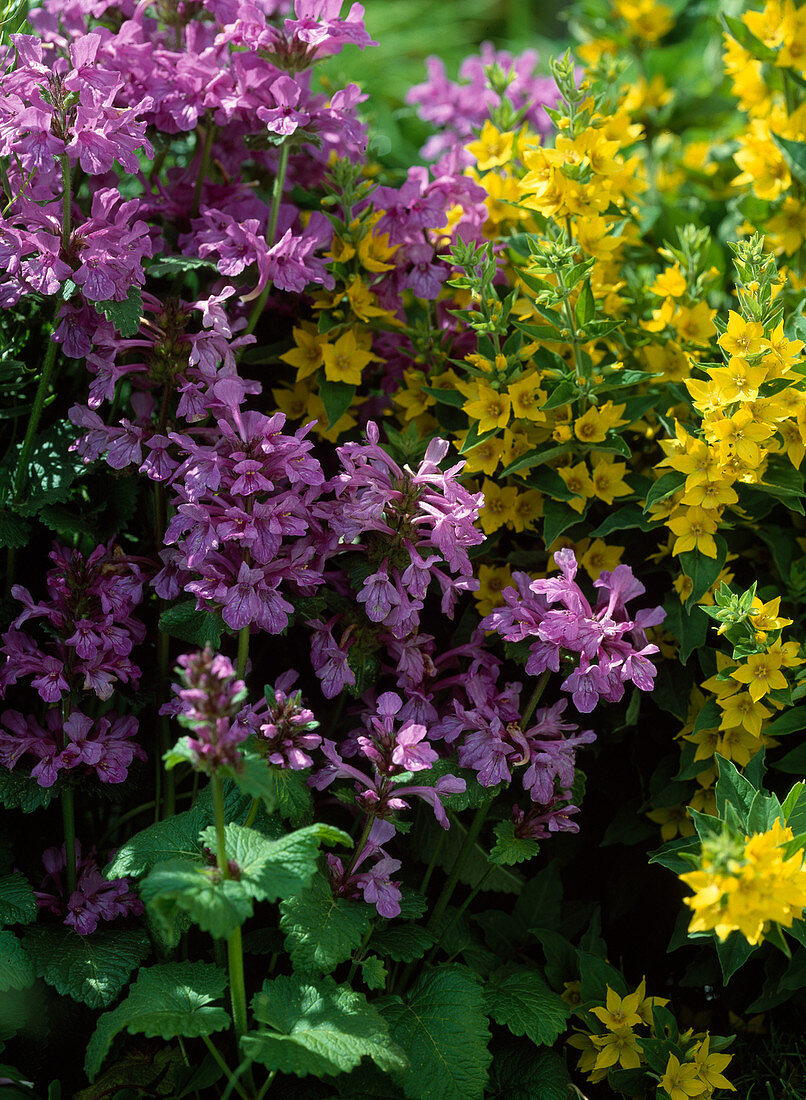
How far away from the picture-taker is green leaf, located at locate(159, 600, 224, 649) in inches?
47.9

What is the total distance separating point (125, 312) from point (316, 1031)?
0.80 metres

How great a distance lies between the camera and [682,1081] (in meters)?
1.25

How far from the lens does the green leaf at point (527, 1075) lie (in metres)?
1.27

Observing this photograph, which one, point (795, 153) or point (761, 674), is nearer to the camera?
point (761, 674)

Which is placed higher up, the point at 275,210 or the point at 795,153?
the point at 795,153

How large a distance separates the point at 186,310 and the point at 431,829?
75cm

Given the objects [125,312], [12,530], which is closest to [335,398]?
[125,312]

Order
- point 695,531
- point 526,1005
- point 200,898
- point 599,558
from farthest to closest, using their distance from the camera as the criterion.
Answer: point 599,558, point 695,531, point 526,1005, point 200,898

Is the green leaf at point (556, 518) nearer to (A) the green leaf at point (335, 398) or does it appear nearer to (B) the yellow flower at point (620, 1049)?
(A) the green leaf at point (335, 398)

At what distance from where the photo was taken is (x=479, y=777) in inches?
→ 47.8

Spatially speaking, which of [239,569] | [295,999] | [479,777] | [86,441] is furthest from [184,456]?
[295,999]

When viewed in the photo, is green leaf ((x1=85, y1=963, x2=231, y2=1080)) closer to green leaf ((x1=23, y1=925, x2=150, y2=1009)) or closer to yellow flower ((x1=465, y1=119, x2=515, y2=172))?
green leaf ((x1=23, y1=925, x2=150, y2=1009))

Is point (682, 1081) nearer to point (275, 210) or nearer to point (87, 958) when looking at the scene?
point (87, 958)

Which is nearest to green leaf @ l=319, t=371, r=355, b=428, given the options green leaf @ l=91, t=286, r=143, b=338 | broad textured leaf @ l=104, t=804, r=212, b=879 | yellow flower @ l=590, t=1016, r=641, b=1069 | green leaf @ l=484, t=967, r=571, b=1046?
green leaf @ l=91, t=286, r=143, b=338
